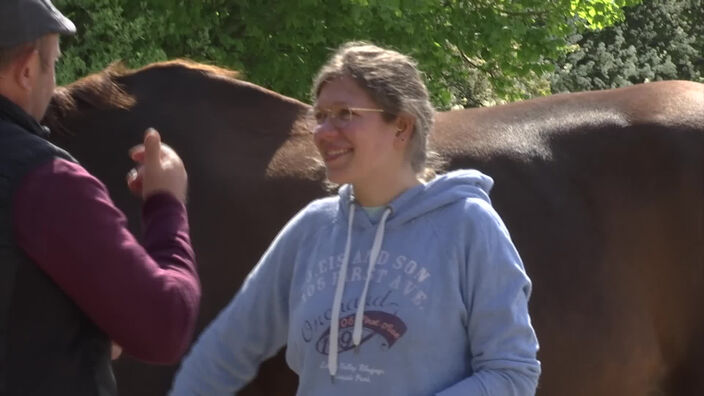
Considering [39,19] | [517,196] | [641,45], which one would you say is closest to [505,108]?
[517,196]

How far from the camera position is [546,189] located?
417cm

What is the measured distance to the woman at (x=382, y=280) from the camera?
7.93 ft

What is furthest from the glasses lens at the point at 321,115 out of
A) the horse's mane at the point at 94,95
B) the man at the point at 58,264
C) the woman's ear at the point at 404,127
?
the horse's mane at the point at 94,95

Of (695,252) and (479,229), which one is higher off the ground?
(479,229)

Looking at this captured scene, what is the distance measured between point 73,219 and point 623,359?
2.66m

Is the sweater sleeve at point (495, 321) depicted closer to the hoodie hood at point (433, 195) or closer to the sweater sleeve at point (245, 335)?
the hoodie hood at point (433, 195)

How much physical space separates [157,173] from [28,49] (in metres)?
0.33

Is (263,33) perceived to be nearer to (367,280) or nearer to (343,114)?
(343,114)

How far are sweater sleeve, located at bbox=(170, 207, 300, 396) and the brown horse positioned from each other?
102 centimetres

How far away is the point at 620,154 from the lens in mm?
4301

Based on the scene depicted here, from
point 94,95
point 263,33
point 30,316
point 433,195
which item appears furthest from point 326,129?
point 263,33

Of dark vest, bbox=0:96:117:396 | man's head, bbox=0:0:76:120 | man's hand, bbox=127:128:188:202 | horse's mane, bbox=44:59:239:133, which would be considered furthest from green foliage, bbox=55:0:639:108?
dark vest, bbox=0:96:117:396

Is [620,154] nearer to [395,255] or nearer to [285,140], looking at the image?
[285,140]

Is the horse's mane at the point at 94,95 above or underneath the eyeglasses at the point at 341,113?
underneath
